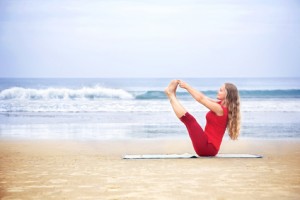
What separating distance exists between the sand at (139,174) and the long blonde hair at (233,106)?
33cm

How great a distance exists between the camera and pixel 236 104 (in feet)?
15.5

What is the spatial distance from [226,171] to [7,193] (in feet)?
5.79

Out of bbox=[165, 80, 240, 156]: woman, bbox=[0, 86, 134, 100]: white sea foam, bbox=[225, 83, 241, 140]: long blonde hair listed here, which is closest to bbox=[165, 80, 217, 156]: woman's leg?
bbox=[165, 80, 240, 156]: woman

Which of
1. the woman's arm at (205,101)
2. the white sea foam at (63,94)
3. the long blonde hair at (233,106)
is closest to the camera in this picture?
the woman's arm at (205,101)

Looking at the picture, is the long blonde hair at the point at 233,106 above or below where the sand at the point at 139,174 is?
above

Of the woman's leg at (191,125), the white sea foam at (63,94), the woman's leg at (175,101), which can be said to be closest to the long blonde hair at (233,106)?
the woman's leg at (191,125)

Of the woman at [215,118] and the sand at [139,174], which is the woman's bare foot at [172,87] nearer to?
the woman at [215,118]

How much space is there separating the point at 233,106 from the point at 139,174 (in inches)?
50.6

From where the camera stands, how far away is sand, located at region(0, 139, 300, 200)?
328 cm

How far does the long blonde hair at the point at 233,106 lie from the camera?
471cm

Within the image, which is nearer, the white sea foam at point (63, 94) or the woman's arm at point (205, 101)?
the woman's arm at point (205, 101)

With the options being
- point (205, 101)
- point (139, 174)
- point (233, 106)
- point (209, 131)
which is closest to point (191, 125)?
point (209, 131)

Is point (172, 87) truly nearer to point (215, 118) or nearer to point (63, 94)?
point (215, 118)

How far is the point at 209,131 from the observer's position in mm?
4848
